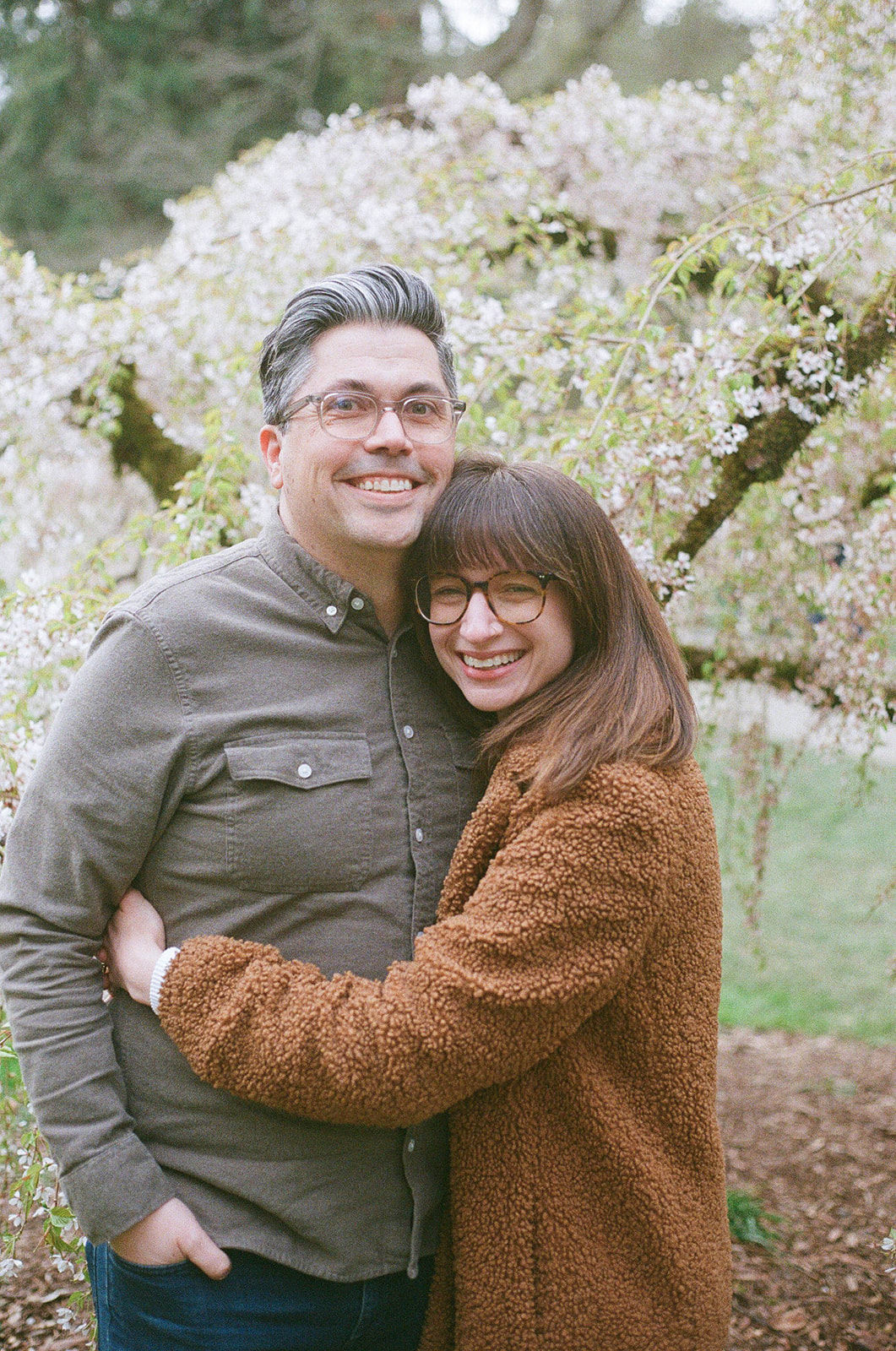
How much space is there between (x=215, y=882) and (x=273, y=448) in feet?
2.25

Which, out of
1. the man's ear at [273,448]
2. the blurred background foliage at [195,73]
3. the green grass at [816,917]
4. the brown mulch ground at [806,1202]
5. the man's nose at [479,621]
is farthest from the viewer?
the blurred background foliage at [195,73]

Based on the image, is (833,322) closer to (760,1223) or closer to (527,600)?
(527,600)

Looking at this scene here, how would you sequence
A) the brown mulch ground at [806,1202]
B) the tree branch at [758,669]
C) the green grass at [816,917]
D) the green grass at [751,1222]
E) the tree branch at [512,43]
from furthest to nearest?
1. the tree branch at [512,43]
2. the green grass at [816,917]
3. the tree branch at [758,669]
4. the green grass at [751,1222]
5. the brown mulch ground at [806,1202]

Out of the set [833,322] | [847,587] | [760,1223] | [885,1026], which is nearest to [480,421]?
[833,322]

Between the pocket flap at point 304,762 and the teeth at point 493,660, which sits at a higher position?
the teeth at point 493,660

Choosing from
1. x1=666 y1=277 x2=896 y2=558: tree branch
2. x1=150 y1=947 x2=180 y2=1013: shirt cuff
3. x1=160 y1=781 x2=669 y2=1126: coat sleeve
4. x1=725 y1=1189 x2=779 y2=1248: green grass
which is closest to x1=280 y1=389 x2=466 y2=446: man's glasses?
x1=160 y1=781 x2=669 y2=1126: coat sleeve

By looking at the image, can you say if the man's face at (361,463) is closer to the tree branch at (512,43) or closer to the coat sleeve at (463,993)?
the coat sleeve at (463,993)

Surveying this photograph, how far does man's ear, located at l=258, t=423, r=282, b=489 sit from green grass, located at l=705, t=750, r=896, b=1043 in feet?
6.62

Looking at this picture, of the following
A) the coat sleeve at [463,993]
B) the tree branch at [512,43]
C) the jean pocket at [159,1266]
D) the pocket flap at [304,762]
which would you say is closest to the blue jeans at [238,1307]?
the jean pocket at [159,1266]

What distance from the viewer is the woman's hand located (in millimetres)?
1511

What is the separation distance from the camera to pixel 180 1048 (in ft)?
4.84

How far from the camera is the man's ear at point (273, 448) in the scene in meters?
1.79

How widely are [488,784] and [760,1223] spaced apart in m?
2.18

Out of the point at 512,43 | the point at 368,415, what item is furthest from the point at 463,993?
the point at 512,43
